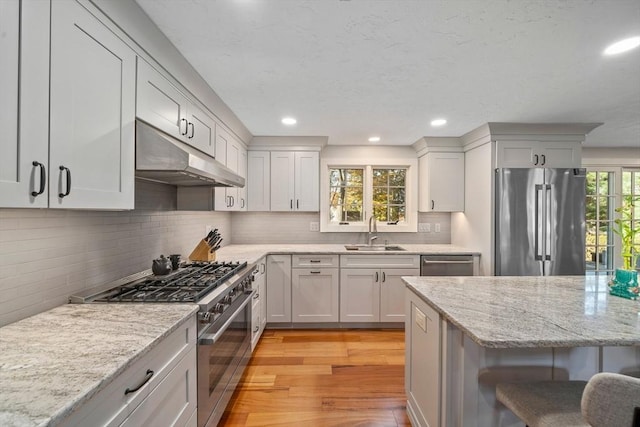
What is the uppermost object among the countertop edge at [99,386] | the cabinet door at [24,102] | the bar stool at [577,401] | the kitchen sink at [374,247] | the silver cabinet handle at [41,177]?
the cabinet door at [24,102]

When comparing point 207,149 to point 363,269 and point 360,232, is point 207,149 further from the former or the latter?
point 360,232

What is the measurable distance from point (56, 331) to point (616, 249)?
19.8 ft

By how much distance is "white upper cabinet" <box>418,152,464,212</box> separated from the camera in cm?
383

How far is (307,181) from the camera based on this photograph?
3.87m

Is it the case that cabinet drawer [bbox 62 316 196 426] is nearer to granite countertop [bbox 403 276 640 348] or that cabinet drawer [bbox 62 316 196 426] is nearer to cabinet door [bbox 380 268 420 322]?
granite countertop [bbox 403 276 640 348]

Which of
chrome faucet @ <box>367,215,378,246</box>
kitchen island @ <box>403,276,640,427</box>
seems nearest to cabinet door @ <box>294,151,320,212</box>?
chrome faucet @ <box>367,215,378,246</box>

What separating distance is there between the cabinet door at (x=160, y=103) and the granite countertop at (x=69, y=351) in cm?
96

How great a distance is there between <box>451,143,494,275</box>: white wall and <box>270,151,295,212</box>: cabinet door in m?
2.19

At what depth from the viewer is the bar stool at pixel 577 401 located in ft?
2.77

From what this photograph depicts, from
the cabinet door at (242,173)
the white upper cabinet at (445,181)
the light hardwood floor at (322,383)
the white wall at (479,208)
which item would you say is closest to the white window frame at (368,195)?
the white upper cabinet at (445,181)

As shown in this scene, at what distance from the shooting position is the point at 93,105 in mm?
1193

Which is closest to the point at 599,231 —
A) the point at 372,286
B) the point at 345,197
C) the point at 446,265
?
the point at 446,265

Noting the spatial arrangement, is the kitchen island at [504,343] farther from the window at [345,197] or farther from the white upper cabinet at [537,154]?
the window at [345,197]

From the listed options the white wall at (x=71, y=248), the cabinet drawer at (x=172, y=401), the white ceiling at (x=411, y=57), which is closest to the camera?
the cabinet drawer at (x=172, y=401)
